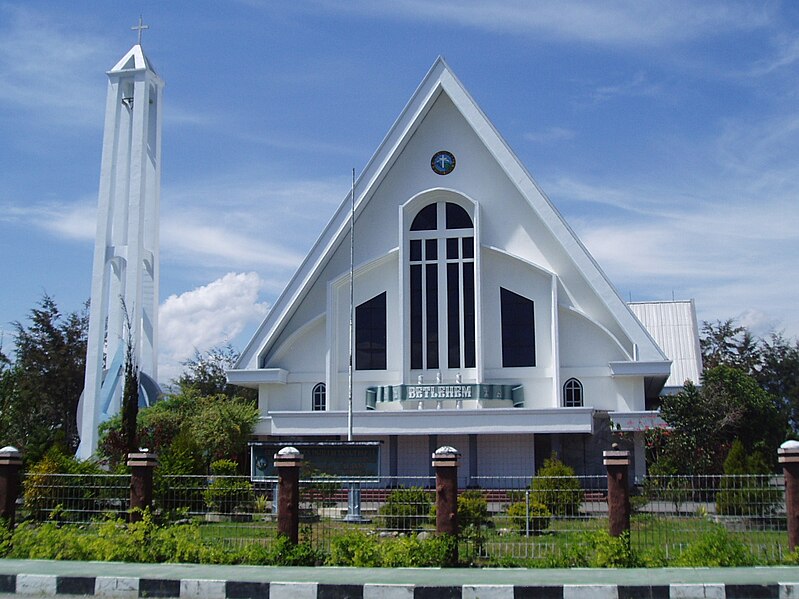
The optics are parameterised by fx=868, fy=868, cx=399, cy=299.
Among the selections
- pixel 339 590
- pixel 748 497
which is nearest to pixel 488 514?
pixel 748 497

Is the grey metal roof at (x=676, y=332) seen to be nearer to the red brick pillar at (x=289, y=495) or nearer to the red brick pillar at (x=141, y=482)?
the red brick pillar at (x=289, y=495)

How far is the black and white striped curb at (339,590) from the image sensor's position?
10852mm

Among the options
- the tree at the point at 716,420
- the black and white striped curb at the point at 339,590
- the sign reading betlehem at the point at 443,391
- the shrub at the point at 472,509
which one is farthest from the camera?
the sign reading betlehem at the point at 443,391

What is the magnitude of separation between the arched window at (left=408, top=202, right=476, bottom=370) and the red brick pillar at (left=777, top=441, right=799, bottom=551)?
15.6 m

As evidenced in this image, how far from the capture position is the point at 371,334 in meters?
29.6

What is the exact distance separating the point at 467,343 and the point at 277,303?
21.2 feet

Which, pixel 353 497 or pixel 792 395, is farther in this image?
pixel 792 395

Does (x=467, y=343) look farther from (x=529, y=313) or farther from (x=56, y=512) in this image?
(x=56, y=512)

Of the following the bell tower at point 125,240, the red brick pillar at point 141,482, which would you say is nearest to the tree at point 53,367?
the bell tower at point 125,240

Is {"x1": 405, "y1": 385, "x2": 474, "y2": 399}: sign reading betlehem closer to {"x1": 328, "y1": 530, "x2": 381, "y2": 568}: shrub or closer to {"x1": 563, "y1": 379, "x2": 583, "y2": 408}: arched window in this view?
{"x1": 563, "y1": 379, "x2": 583, "y2": 408}: arched window

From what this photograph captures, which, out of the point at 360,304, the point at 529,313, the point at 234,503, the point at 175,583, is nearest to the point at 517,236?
the point at 529,313

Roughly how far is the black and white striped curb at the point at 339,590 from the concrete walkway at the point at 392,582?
0.04 feet

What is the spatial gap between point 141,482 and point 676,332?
104 ft

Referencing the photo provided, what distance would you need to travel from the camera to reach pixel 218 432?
28.4 meters
